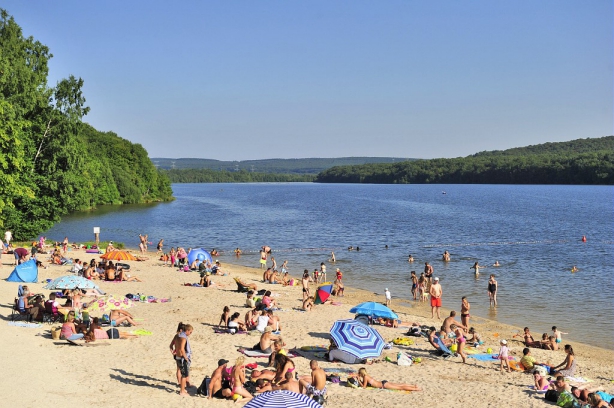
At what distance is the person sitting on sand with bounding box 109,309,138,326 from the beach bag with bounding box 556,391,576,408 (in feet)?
38.0

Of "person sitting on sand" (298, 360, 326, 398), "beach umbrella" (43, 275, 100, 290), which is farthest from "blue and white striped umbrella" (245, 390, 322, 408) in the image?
"beach umbrella" (43, 275, 100, 290)

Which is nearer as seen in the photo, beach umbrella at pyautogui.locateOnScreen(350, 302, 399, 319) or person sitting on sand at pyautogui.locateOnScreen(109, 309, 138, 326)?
person sitting on sand at pyautogui.locateOnScreen(109, 309, 138, 326)

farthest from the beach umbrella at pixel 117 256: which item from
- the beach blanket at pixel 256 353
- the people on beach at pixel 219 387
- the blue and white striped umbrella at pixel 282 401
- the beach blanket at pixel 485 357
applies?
the blue and white striped umbrella at pixel 282 401

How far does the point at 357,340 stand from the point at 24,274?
14568 millimetres

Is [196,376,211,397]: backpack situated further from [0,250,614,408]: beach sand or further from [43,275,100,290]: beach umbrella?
[43,275,100,290]: beach umbrella

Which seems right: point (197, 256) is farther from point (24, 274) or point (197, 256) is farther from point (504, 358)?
point (504, 358)

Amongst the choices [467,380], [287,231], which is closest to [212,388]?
[467,380]

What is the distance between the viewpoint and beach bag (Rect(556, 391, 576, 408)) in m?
11.6

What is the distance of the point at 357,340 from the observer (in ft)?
46.8

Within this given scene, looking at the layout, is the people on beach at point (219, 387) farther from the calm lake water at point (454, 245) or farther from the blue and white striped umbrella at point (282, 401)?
the calm lake water at point (454, 245)

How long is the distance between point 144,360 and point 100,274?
12486 millimetres

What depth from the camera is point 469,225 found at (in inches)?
2463

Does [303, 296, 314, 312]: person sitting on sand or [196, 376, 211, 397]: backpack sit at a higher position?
[196, 376, 211, 397]: backpack

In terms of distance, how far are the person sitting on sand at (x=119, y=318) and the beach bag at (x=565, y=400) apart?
1159 cm
